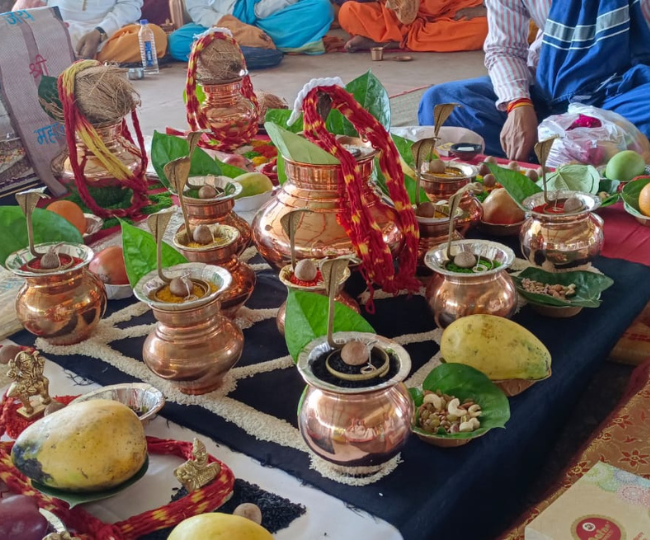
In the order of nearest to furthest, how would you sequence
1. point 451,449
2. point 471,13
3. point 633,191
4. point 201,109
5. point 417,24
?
1. point 451,449
2. point 633,191
3. point 201,109
4. point 471,13
5. point 417,24

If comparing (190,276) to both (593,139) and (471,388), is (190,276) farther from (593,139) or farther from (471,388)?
(593,139)

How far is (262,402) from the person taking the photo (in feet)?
2.53

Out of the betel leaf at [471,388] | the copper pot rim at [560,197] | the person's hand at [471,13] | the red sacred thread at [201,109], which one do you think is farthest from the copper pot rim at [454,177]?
the person's hand at [471,13]

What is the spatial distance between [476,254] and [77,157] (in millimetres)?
804

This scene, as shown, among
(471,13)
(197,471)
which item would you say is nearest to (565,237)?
(197,471)

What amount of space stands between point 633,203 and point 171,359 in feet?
3.18

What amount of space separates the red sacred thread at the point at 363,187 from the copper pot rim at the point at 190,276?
8.0 inches

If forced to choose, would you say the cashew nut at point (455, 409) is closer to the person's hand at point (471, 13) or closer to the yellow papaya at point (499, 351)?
the yellow papaya at point (499, 351)

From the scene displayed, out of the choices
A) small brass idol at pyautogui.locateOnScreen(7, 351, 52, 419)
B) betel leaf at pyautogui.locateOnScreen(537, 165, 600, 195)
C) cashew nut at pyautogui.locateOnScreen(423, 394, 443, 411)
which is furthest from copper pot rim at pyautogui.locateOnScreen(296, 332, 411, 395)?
betel leaf at pyautogui.locateOnScreen(537, 165, 600, 195)

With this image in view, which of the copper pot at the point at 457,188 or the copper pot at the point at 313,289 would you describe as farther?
the copper pot at the point at 457,188

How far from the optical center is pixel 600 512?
1.85 feet

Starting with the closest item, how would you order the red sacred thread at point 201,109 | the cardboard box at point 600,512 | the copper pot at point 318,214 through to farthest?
the cardboard box at point 600,512
the copper pot at point 318,214
the red sacred thread at point 201,109

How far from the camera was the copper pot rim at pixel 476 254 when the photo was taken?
0.82 metres

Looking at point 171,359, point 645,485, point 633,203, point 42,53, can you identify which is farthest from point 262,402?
point 42,53
